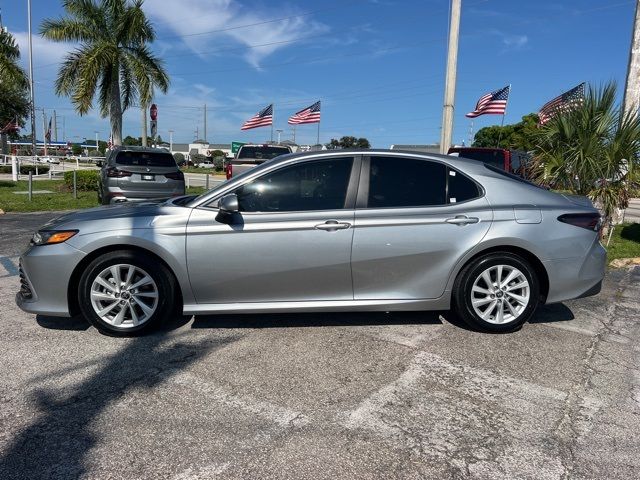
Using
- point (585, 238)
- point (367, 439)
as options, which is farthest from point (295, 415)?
point (585, 238)

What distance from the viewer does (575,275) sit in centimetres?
461

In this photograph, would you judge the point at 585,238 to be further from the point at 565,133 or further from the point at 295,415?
the point at 565,133

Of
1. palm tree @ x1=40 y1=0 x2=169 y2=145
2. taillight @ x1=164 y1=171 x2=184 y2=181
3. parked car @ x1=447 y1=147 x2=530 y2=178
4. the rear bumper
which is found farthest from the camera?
palm tree @ x1=40 y1=0 x2=169 y2=145

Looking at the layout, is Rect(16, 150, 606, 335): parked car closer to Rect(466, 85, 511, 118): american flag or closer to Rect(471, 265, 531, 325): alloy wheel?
Rect(471, 265, 531, 325): alloy wheel

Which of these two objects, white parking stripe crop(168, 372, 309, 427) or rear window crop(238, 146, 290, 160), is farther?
rear window crop(238, 146, 290, 160)

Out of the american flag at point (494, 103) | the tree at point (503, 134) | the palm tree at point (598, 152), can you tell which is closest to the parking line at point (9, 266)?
the palm tree at point (598, 152)

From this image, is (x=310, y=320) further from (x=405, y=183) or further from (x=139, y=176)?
(x=139, y=176)

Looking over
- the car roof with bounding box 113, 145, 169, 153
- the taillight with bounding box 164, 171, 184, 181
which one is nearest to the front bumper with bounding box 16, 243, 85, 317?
the taillight with bounding box 164, 171, 184, 181

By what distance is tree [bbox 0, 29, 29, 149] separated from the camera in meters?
22.5

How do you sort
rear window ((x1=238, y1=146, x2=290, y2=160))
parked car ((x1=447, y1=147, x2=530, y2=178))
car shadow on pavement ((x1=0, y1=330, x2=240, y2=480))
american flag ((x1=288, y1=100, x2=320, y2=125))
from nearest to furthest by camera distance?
1. car shadow on pavement ((x1=0, y1=330, x2=240, y2=480))
2. parked car ((x1=447, y1=147, x2=530, y2=178))
3. rear window ((x1=238, y1=146, x2=290, y2=160))
4. american flag ((x1=288, y1=100, x2=320, y2=125))

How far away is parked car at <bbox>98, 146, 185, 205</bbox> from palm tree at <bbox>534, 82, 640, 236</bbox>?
7.46 m

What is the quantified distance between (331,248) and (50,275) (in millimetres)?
2338

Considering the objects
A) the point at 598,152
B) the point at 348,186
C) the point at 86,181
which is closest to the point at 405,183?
the point at 348,186

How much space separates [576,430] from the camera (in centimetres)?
310
